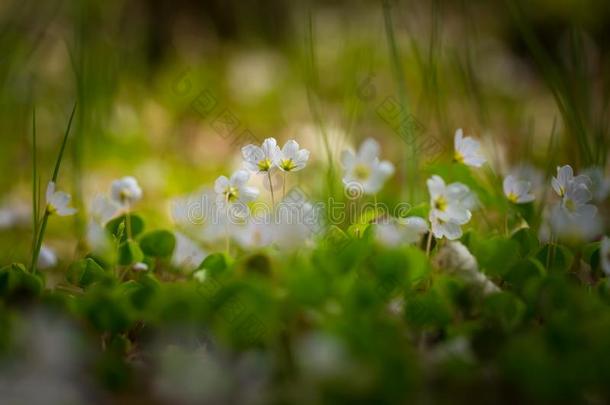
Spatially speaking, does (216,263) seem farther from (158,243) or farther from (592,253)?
(592,253)

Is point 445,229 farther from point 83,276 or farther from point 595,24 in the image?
point 595,24

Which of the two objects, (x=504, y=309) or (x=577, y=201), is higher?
(x=577, y=201)

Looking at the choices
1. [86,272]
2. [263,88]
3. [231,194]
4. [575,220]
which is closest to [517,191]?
[575,220]

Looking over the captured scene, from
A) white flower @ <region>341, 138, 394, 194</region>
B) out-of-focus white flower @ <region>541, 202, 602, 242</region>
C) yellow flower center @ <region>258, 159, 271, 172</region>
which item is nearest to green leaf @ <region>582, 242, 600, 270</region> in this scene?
out-of-focus white flower @ <region>541, 202, 602, 242</region>

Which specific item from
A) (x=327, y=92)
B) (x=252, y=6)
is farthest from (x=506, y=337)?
(x=252, y=6)

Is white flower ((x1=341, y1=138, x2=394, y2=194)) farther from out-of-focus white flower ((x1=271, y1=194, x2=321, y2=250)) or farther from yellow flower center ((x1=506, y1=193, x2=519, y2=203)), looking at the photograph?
yellow flower center ((x1=506, y1=193, x2=519, y2=203))

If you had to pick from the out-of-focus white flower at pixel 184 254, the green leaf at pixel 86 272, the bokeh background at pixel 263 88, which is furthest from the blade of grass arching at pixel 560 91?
the green leaf at pixel 86 272
